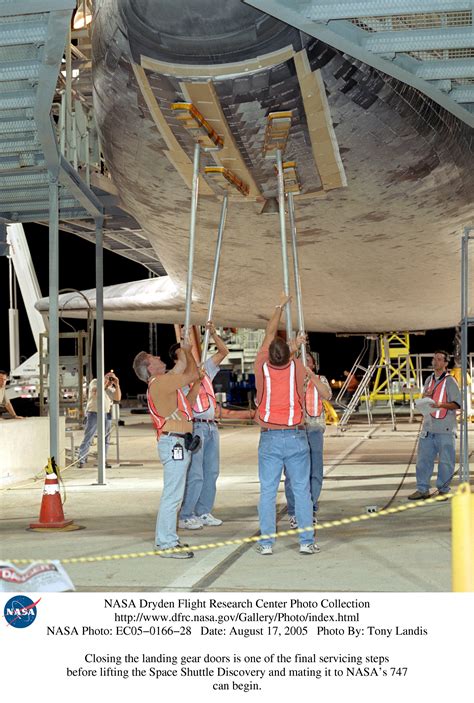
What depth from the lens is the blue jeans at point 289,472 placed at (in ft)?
20.3

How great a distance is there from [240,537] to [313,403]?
1.46 meters

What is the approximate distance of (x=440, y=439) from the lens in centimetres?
880

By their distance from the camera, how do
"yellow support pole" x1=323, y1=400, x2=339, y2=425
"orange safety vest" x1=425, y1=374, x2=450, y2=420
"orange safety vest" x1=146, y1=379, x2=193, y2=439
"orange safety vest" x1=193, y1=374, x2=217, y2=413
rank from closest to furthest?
"orange safety vest" x1=146, y1=379, x2=193, y2=439 → "orange safety vest" x1=193, y1=374, x2=217, y2=413 → "orange safety vest" x1=425, y1=374, x2=450, y2=420 → "yellow support pole" x1=323, y1=400, x2=339, y2=425

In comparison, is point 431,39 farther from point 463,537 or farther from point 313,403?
point 463,537

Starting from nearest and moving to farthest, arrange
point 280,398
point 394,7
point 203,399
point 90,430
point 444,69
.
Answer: point 394,7 → point 444,69 → point 280,398 → point 203,399 → point 90,430

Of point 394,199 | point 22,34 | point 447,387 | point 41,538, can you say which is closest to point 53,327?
point 41,538

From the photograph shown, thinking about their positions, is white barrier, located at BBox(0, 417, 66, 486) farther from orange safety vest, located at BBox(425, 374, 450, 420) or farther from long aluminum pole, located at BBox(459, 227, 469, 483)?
long aluminum pole, located at BBox(459, 227, 469, 483)

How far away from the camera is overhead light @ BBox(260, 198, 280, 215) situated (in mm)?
7341

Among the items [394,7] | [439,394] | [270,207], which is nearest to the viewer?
[394,7]

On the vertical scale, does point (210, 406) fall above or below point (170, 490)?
above

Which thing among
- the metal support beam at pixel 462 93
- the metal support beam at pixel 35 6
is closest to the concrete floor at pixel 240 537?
the metal support beam at pixel 462 93

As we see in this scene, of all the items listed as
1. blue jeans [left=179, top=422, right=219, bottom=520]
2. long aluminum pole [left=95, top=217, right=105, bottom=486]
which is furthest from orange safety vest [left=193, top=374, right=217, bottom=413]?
long aluminum pole [left=95, top=217, right=105, bottom=486]
